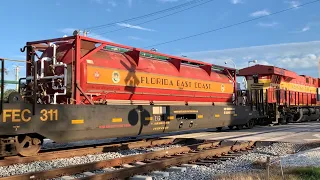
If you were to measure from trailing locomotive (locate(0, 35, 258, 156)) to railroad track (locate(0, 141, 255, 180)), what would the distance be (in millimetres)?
1706

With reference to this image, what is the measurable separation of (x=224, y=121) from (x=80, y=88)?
8.52 meters

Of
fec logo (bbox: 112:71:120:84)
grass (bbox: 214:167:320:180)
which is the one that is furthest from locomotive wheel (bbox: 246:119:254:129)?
grass (bbox: 214:167:320:180)

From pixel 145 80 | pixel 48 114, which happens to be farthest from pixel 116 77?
pixel 48 114

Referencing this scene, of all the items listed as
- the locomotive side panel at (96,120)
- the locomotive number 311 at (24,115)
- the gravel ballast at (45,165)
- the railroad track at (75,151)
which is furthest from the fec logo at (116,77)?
the locomotive number 311 at (24,115)

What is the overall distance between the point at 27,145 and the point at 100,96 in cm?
273

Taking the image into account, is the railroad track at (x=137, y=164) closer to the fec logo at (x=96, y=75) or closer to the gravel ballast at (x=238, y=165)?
the gravel ballast at (x=238, y=165)

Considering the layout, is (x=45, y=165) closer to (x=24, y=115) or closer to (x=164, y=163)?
(x=24, y=115)

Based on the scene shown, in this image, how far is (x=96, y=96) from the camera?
10.5 m

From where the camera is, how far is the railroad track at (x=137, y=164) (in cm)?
665

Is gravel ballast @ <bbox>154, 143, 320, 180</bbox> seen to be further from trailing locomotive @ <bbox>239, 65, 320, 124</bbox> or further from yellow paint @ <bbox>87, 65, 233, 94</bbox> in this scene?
trailing locomotive @ <bbox>239, 65, 320, 124</bbox>

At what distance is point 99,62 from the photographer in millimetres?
10547

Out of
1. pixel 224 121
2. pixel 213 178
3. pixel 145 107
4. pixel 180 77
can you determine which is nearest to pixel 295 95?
pixel 224 121

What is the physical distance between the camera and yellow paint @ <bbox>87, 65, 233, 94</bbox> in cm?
1044

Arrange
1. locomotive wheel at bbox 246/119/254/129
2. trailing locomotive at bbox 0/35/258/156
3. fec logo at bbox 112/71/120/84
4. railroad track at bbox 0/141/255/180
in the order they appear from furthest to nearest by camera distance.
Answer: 1. locomotive wheel at bbox 246/119/254/129
2. fec logo at bbox 112/71/120/84
3. trailing locomotive at bbox 0/35/258/156
4. railroad track at bbox 0/141/255/180
